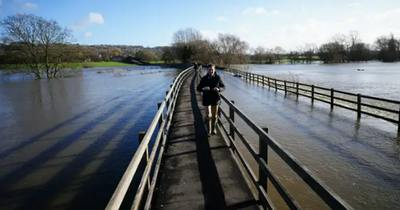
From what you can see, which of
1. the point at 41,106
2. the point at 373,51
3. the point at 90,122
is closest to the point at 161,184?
the point at 90,122

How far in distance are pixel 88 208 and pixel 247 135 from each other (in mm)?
5431

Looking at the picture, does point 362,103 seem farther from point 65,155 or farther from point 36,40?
point 36,40

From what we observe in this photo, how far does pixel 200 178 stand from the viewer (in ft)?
14.2

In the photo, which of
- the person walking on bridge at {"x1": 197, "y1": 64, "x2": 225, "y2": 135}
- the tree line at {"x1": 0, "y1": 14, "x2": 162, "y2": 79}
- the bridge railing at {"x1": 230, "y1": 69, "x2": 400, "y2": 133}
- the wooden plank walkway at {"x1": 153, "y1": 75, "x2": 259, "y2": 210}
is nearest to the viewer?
the wooden plank walkway at {"x1": 153, "y1": 75, "x2": 259, "y2": 210}

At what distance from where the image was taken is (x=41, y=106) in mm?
16047

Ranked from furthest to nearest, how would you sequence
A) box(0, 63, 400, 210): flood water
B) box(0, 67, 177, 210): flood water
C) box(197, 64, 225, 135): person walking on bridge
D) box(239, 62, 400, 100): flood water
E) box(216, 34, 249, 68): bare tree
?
box(216, 34, 249, 68): bare tree, box(239, 62, 400, 100): flood water, box(197, 64, 225, 135): person walking on bridge, box(0, 67, 177, 210): flood water, box(0, 63, 400, 210): flood water

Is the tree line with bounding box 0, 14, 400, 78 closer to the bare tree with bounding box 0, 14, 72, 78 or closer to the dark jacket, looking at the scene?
the bare tree with bounding box 0, 14, 72, 78

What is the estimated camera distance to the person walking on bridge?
20.5ft

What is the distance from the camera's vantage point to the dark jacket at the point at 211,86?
20.5 feet

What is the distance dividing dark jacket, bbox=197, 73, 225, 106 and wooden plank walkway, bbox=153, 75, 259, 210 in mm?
966

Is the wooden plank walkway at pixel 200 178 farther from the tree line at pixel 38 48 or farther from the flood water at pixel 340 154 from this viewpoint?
the tree line at pixel 38 48

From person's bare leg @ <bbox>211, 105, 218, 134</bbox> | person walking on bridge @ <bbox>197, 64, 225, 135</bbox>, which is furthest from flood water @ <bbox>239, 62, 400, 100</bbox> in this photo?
person walking on bridge @ <bbox>197, 64, 225, 135</bbox>

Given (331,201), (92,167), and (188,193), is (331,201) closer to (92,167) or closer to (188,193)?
(188,193)

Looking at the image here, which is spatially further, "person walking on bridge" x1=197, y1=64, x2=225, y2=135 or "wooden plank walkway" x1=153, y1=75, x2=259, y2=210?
"person walking on bridge" x1=197, y1=64, x2=225, y2=135
